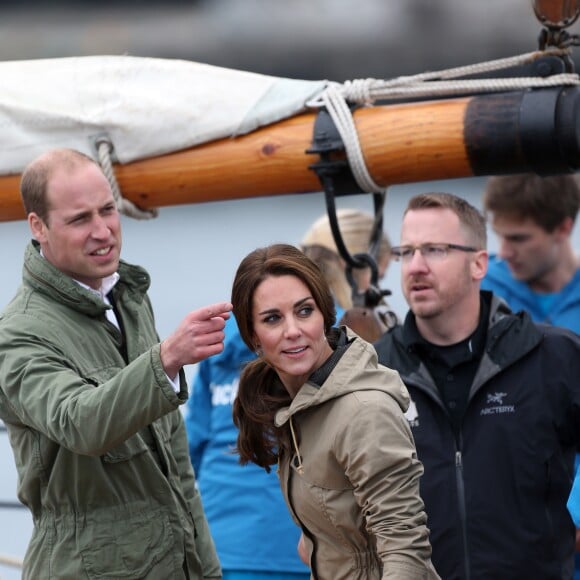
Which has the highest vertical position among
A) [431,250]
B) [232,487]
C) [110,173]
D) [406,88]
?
[406,88]

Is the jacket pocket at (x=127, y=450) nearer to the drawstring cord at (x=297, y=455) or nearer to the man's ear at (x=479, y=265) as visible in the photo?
the drawstring cord at (x=297, y=455)

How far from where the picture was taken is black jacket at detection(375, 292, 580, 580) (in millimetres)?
2646

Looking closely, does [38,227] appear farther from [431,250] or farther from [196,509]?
[431,250]

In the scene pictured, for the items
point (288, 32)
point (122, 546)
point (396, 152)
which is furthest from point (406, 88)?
point (288, 32)

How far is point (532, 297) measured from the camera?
3.86m

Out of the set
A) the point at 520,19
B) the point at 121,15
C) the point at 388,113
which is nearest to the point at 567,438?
the point at 388,113

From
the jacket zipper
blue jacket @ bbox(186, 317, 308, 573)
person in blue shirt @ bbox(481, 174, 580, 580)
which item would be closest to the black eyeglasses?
the jacket zipper

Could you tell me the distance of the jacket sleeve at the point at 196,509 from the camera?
8.54 feet

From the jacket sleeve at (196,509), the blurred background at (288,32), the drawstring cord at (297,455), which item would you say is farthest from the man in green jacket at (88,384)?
A: the blurred background at (288,32)

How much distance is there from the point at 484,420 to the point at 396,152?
0.66 meters

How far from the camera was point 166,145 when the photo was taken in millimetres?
2662

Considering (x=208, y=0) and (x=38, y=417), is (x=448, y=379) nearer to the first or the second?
(x=38, y=417)

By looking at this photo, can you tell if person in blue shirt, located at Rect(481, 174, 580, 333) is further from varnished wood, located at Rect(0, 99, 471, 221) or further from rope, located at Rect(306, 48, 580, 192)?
varnished wood, located at Rect(0, 99, 471, 221)

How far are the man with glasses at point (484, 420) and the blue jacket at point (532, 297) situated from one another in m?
→ 0.91
